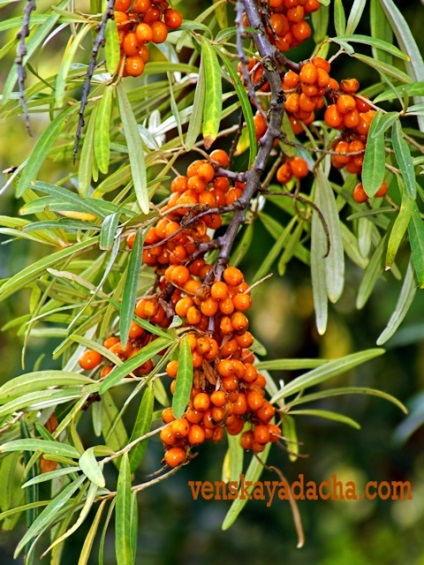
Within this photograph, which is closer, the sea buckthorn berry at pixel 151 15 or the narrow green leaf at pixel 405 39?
the sea buckthorn berry at pixel 151 15

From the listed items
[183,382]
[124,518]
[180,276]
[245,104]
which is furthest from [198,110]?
[124,518]

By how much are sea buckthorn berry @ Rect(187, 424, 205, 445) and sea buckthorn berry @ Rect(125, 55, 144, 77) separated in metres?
0.33

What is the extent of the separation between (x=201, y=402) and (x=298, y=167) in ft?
1.21

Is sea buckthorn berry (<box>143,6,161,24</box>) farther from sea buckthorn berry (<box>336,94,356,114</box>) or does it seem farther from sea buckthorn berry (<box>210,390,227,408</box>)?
sea buckthorn berry (<box>210,390,227,408</box>)

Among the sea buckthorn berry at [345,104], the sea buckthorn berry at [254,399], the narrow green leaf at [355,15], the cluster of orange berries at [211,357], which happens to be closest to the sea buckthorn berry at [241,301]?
the cluster of orange berries at [211,357]

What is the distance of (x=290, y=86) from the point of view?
0.78m

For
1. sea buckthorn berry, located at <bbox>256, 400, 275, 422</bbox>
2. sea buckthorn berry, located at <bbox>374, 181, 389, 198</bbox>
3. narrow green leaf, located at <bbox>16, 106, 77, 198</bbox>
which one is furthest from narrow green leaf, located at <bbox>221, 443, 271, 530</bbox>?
narrow green leaf, located at <bbox>16, 106, 77, 198</bbox>

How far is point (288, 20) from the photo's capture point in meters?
0.81

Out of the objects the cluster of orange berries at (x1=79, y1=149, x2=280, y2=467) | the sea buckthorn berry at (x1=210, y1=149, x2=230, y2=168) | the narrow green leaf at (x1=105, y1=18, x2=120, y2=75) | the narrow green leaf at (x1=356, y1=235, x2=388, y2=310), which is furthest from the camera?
the narrow green leaf at (x1=356, y1=235, x2=388, y2=310)

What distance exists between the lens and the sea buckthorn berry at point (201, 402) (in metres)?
0.72

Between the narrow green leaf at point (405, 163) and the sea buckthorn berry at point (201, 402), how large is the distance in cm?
26

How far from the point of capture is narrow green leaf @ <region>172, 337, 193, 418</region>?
26.5 inches

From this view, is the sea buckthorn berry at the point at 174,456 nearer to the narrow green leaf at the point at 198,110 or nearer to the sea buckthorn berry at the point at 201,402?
the sea buckthorn berry at the point at 201,402

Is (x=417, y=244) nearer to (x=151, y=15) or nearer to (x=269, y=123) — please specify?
(x=269, y=123)
